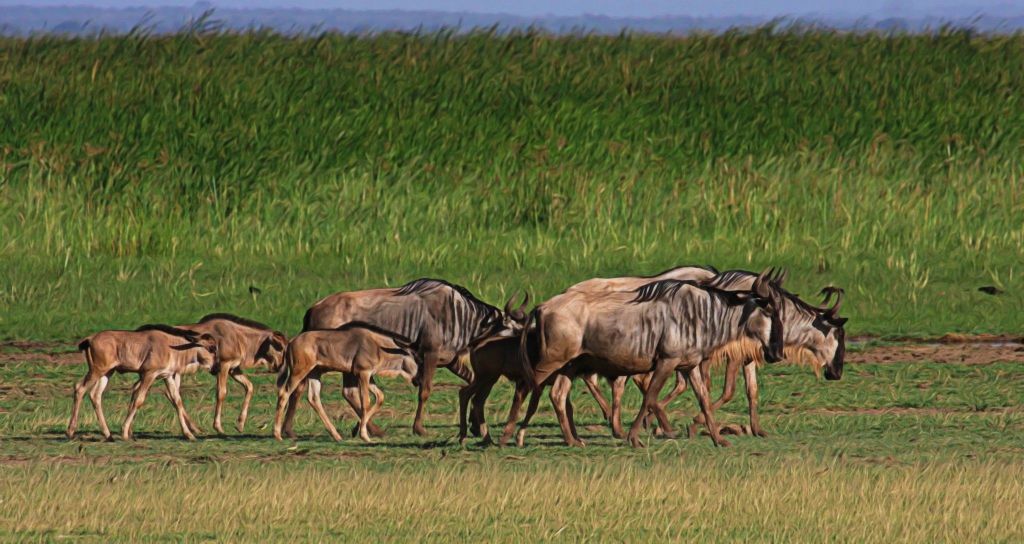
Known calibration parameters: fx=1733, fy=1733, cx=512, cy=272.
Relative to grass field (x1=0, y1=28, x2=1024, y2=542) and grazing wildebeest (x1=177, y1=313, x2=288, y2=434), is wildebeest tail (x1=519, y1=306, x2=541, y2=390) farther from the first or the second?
grazing wildebeest (x1=177, y1=313, x2=288, y2=434)

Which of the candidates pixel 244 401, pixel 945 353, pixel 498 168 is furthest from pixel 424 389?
pixel 498 168

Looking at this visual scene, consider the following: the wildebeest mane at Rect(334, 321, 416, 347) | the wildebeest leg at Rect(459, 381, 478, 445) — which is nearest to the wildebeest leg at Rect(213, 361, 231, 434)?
the wildebeest mane at Rect(334, 321, 416, 347)

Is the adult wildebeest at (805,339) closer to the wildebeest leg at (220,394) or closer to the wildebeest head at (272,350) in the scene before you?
the wildebeest head at (272,350)

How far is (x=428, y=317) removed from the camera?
1238 cm

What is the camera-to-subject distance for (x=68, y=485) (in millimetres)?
9406

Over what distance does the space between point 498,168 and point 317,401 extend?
11.8m

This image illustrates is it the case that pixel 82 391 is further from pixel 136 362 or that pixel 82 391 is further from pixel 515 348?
pixel 515 348

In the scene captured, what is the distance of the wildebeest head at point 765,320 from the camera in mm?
11656

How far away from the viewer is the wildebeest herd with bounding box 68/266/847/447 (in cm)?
1129

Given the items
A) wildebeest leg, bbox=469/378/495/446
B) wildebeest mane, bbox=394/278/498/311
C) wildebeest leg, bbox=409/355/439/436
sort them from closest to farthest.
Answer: wildebeest leg, bbox=469/378/495/446
wildebeest leg, bbox=409/355/439/436
wildebeest mane, bbox=394/278/498/311

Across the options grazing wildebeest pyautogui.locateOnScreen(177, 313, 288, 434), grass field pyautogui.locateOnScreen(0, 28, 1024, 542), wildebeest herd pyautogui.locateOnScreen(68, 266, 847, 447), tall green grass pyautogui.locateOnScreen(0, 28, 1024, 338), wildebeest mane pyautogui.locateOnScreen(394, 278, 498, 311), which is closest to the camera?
grass field pyautogui.locateOnScreen(0, 28, 1024, 542)

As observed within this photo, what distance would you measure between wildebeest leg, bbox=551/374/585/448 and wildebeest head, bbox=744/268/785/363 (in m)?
1.32

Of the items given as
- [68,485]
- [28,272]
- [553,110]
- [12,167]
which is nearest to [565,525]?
[68,485]

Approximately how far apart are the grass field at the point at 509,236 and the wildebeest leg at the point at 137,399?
0.56ft
